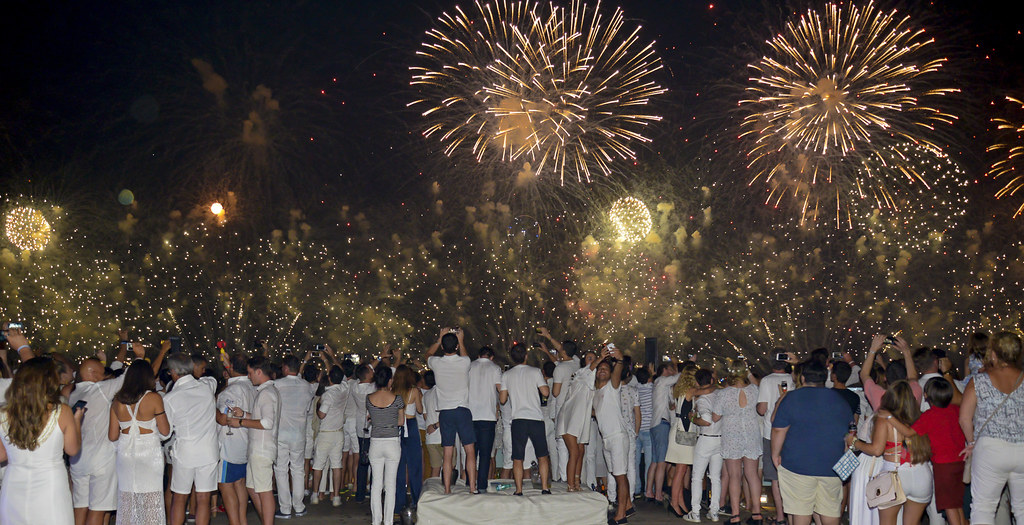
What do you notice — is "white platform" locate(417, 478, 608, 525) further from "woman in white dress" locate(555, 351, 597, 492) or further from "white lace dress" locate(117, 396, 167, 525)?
"white lace dress" locate(117, 396, 167, 525)

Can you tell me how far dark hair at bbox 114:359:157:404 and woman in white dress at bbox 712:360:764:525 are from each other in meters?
6.54

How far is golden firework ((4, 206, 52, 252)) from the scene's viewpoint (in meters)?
36.6

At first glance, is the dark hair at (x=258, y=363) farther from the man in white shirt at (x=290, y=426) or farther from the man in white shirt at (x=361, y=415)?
the man in white shirt at (x=361, y=415)

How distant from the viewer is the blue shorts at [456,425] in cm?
1060

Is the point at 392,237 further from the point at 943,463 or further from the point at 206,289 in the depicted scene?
the point at 943,463

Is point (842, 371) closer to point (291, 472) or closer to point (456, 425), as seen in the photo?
point (456, 425)

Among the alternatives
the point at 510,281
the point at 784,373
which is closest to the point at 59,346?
the point at 510,281

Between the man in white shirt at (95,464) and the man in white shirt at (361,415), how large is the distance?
11.3ft

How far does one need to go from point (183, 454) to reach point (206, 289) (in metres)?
33.5

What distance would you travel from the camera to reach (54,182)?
38125 millimetres

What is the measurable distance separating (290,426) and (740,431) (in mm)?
5687

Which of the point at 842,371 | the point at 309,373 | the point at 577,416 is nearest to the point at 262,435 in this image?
the point at 309,373

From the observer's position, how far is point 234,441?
887 cm

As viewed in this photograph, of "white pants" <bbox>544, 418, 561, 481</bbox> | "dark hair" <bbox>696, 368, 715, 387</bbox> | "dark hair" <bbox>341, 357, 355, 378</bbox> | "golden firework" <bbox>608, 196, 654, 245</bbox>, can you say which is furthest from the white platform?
"golden firework" <bbox>608, 196, 654, 245</bbox>
